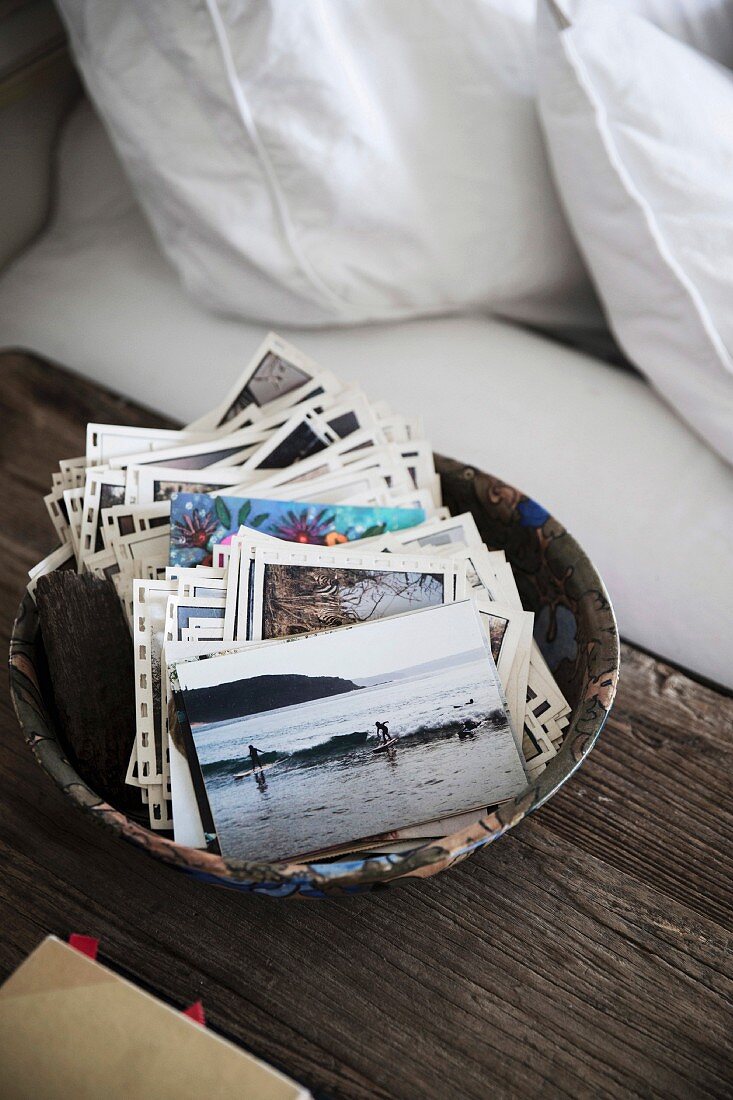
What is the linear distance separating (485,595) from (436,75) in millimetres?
489

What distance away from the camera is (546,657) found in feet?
1.77

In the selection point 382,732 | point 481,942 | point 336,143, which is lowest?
point 481,942

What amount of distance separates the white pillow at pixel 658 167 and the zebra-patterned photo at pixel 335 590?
33 centimetres

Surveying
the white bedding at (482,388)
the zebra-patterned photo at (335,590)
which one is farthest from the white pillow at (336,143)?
the zebra-patterned photo at (335,590)

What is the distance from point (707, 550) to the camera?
2.19 ft

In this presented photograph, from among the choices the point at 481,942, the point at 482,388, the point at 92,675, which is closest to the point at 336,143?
the point at 482,388

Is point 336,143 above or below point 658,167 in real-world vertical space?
above

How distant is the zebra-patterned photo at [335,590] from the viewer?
0.49 m

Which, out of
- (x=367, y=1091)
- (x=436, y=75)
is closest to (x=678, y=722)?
(x=367, y=1091)

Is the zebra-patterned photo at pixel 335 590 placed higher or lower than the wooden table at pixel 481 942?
higher

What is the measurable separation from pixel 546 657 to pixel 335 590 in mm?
148

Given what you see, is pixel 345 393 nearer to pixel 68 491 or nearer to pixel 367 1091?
pixel 68 491

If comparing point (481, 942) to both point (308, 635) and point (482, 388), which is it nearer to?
point (308, 635)

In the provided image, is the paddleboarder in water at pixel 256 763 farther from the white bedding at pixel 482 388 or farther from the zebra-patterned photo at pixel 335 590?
the white bedding at pixel 482 388
